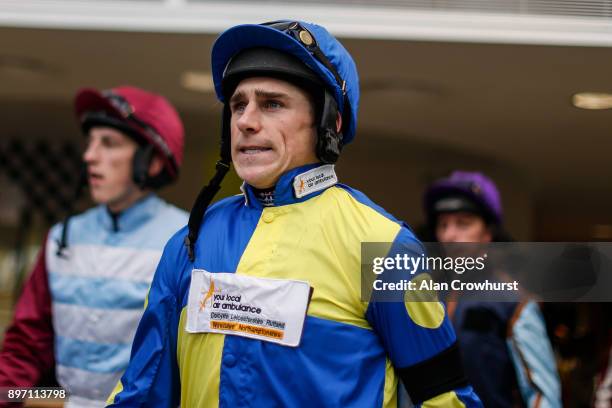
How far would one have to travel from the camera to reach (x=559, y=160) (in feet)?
24.0

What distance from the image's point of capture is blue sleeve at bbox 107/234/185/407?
5.92ft

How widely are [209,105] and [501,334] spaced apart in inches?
171

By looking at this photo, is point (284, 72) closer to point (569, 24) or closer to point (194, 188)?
point (569, 24)

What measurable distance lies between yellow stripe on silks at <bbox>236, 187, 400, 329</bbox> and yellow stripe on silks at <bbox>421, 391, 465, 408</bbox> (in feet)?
0.68

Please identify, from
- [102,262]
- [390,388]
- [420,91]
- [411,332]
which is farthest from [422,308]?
[420,91]

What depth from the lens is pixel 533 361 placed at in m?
2.77

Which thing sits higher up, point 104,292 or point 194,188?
point 194,188

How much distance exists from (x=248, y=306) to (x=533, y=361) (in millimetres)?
1483

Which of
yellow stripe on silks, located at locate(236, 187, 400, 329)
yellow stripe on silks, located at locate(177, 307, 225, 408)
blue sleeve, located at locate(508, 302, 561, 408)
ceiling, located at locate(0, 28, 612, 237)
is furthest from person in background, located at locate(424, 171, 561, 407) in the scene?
ceiling, located at locate(0, 28, 612, 237)

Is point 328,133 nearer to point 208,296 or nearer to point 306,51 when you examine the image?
point 306,51

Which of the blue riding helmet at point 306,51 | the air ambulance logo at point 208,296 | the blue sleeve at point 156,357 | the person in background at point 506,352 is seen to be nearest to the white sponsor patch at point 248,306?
the air ambulance logo at point 208,296

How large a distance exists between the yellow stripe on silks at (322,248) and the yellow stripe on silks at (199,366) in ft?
0.58

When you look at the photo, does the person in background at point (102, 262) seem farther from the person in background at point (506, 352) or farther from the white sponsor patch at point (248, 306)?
the person in background at point (506, 352)

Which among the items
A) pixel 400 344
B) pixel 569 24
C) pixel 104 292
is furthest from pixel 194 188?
pixel 400 344
